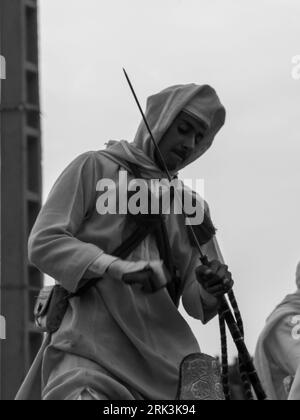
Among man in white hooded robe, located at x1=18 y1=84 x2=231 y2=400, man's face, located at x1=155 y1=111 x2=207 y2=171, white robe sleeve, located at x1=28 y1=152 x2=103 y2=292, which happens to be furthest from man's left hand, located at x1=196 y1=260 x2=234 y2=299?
man's face, located at x1=155 y1=111 x2=207 y2=171

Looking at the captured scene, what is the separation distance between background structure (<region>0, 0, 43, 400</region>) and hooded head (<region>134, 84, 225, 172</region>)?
26.1ft

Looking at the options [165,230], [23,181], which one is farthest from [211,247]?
[23,181]

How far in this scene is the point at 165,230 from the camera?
457 inches

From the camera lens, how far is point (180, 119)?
11719 millimetres

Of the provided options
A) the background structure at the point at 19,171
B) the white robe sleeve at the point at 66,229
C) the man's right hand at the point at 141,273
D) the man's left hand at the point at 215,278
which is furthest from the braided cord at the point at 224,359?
the background structure at the point at 19,171

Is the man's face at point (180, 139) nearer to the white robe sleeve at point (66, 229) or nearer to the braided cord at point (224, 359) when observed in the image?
the white robe sleeve at point (66, 229)

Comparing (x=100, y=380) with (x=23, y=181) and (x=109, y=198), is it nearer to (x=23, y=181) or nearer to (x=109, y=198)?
(x=109, y=198)

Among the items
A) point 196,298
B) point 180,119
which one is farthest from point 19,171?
point 196,298

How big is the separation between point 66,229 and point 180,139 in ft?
2.68

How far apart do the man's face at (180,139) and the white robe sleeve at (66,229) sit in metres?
0.38

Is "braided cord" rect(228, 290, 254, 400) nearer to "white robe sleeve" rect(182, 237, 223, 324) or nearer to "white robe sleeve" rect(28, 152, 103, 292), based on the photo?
"white robe sleeve" rect(182, 237, 223, 324)

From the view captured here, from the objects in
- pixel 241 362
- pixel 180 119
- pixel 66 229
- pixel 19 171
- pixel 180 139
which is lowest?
pixel 241 362

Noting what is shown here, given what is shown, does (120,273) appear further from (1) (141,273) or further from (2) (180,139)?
(2) (180,139)

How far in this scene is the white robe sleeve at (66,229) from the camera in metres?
11.1
